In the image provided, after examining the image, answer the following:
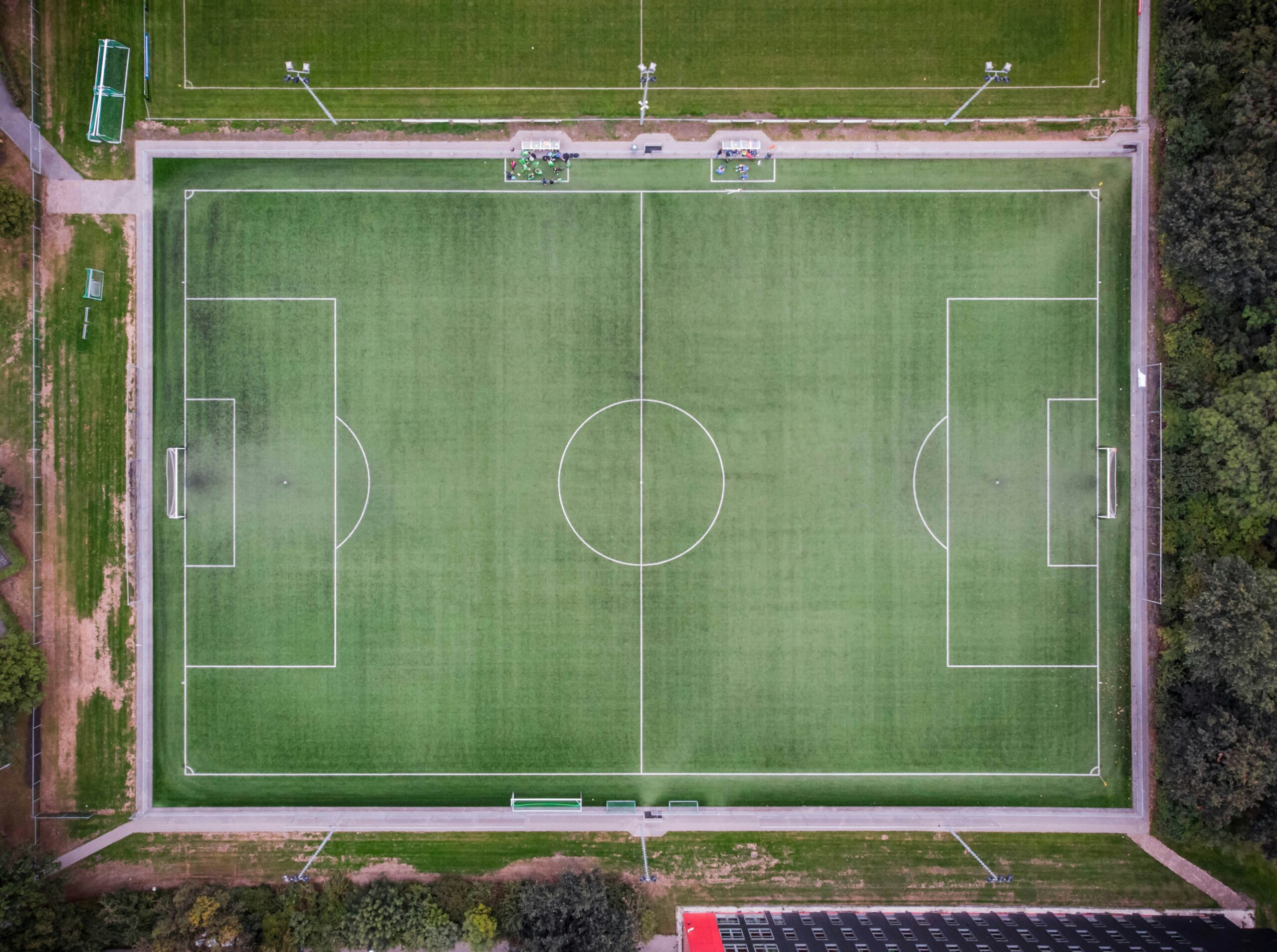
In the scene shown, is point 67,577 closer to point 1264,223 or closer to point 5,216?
point 5,216

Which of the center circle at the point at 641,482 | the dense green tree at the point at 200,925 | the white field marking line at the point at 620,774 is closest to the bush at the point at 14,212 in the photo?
the white field marking line at the point at 620,774

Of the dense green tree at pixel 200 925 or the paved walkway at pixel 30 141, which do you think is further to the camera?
the paved walkway at pixel 30 141

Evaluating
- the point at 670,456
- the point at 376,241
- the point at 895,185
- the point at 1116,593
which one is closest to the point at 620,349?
the point at 670,456

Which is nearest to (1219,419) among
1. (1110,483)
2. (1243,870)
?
(1110,483)

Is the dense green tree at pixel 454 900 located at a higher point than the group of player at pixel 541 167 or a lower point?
lower

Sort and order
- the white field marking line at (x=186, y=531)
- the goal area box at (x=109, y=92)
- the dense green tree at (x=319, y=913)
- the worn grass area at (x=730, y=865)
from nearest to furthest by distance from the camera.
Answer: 1. the dense green tree at (x=319, y=913)
2. the goal area box at (x=109, y=92)
3. the worn grass area at (x=730, y=865)
4. the white field marking line at (x=186, y=531)

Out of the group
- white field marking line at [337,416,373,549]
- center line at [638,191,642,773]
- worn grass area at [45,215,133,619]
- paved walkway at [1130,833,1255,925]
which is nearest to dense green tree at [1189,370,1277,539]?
paved walkway at [1130,833,1255,925]

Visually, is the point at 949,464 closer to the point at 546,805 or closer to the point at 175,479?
the point at 546,805

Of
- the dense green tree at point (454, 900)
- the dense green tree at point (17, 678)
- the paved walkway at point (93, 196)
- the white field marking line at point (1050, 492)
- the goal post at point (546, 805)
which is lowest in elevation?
the dense green tree at point (454, 900)

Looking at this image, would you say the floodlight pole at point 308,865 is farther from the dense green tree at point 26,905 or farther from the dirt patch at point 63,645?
the dense green tree at point 26,905
